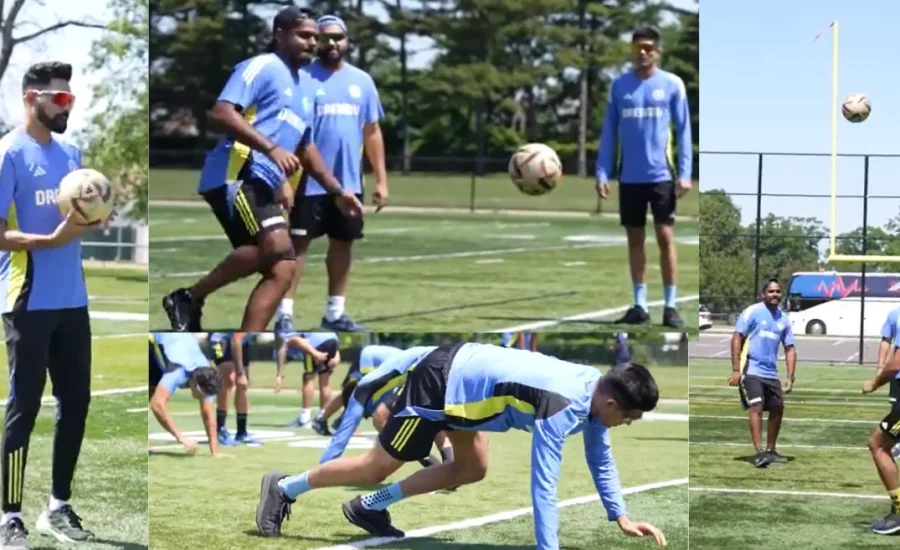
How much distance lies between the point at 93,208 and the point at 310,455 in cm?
193

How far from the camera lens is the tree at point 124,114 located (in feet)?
21.9

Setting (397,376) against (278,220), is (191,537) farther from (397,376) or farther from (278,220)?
(278,220)

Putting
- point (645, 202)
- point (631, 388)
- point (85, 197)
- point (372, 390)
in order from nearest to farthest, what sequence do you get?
point (631, 388), point (85, 197), point (372, 390), point (645, 202)

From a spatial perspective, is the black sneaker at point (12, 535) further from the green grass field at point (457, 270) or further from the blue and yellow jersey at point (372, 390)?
the green grass field at point (457, 270)

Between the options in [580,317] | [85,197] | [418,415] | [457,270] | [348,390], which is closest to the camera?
[418,415]

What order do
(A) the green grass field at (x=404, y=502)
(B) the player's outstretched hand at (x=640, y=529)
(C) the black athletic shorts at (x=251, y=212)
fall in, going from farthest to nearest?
(C) the black athletic shorts at (x=251, y=212) < (A) the green grass field at (x=404, y=502) < (B) the player's outstretched hand at (x=640, y=529)

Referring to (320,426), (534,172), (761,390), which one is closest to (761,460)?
(761,390)

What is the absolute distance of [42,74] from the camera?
4836mm

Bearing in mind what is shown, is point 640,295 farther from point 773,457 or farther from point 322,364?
point 322,364

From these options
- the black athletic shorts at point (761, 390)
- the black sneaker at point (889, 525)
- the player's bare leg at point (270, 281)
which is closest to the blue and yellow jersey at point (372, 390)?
the player's bare leg at point (270, 281)

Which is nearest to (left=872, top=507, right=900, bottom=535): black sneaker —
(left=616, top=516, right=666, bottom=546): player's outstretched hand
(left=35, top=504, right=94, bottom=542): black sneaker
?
(left=616, top=516, right=666, bottom=546): player's outstretched hand

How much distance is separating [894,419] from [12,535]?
11.5 feet

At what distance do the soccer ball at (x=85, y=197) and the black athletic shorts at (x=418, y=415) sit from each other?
1.16 metres

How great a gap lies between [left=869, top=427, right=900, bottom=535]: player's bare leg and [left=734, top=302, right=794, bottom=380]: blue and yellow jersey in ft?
2.96
